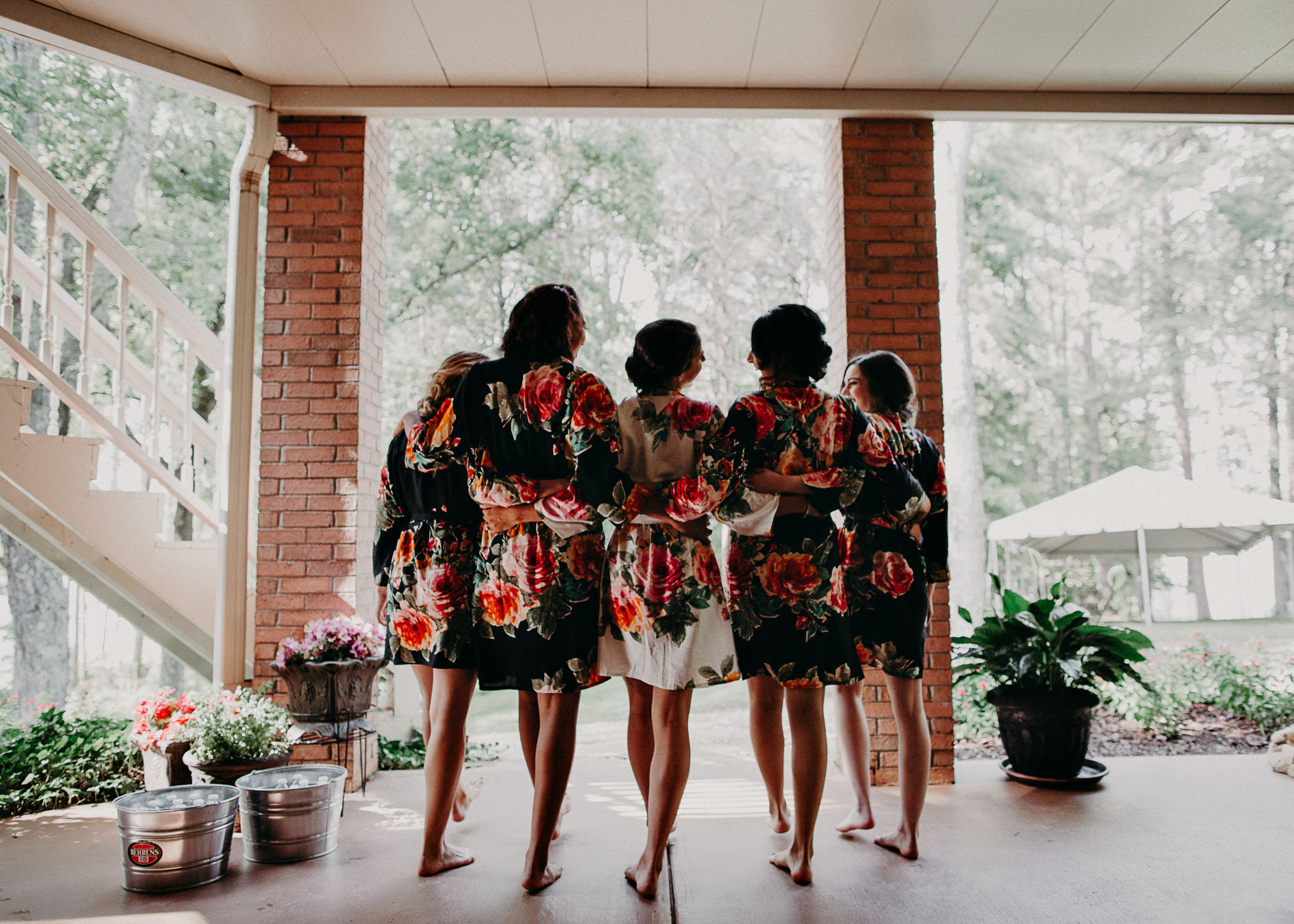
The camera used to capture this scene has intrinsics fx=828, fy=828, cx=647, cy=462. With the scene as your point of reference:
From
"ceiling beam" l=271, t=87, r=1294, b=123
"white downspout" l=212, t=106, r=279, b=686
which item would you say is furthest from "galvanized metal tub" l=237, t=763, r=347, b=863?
"ceiling beam" l=271, t=87, r=1294, b=123

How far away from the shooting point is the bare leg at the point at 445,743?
7.84 feet

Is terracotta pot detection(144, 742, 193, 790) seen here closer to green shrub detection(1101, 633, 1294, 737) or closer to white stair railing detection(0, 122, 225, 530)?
white stair railing detection(0, 122, 225, 530)

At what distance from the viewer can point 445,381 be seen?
259 cm

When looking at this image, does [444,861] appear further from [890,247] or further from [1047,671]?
[890,247]

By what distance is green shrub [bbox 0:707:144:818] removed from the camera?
3.39 m

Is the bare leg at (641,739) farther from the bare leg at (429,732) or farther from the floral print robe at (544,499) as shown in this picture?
the bare leg at (429,732)

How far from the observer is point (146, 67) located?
3.50 metres

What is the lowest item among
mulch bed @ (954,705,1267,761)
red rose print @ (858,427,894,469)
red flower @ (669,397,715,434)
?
mulch bed @ (954,705,1267,761)

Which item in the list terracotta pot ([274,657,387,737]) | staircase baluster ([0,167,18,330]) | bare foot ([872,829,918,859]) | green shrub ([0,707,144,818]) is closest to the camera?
bare foot ([872,829,918,859])

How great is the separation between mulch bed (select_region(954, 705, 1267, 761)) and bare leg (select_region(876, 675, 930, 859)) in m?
1.80

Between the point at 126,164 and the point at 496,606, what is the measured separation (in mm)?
7613

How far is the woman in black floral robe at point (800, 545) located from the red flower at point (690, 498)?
10cm

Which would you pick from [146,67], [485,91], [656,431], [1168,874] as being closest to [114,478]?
[146,67]

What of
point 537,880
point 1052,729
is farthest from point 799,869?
point 1052,729
